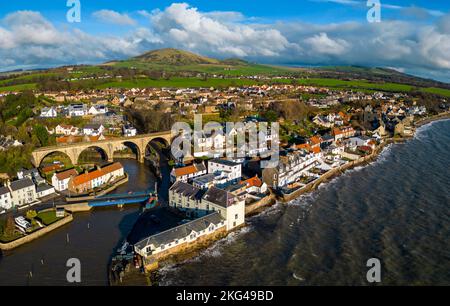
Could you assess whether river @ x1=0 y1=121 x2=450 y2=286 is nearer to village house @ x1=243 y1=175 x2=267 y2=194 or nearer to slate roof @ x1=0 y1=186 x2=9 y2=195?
village house @ x1=243 y1=175 x2=267 y2=194

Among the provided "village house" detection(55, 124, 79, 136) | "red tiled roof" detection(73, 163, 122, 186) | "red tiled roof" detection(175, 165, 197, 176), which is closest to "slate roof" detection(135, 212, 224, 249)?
"red tiled roof" detection(175, 165, 197, 176)

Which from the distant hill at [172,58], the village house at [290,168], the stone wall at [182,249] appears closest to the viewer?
the stone wall at [182,249]

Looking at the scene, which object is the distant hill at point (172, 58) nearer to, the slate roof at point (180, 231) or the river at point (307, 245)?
the river at point (307, 245)

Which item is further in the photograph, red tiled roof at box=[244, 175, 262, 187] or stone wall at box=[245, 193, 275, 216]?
red tiled roof at box=[244, 175, 262, 187]

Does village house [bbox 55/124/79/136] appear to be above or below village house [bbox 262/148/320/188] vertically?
above

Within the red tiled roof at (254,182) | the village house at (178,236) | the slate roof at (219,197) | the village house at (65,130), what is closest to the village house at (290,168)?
the red tiled roof at (254,182)
